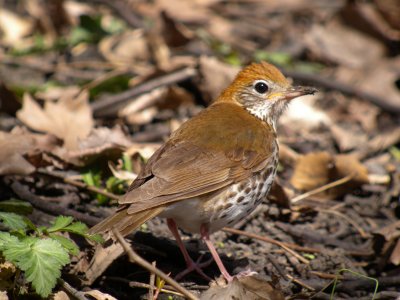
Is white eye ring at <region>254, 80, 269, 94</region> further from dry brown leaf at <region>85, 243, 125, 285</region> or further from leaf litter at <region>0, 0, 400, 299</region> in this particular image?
dry brown leaf at <region>85, 243, 125, 285</region>

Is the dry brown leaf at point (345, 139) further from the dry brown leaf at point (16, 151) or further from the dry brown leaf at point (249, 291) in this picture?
the dry brown leaf at point (249, 291)

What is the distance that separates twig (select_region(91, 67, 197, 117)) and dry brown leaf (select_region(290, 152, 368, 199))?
1709mm

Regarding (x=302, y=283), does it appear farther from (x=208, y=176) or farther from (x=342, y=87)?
(x=342, y=87)

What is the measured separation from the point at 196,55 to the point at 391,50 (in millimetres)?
2340

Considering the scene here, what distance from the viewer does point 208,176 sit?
419 centimetres

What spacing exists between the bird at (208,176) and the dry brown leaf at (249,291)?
0.36 metres

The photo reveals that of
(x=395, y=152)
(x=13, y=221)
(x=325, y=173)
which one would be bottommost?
(x=395, y=152)

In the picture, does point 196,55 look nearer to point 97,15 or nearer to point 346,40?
point 97,15

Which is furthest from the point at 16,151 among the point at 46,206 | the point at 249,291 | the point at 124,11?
the point at 124,11

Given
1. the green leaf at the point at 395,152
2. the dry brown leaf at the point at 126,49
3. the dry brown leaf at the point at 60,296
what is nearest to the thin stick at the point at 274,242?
the dry brown leaf at the point at 60,296

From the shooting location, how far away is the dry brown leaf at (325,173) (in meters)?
5.86

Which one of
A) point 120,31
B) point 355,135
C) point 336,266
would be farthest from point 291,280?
point 120,31

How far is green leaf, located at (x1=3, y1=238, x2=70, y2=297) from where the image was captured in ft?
11.3

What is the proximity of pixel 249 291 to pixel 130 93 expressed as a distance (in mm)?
3308
